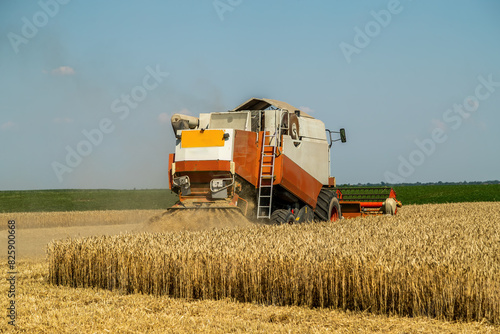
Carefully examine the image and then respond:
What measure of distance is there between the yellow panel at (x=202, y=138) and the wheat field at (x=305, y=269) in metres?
A: 2.52

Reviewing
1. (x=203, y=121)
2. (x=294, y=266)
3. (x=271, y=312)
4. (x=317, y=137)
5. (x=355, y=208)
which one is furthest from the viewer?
(x=355, y=208)

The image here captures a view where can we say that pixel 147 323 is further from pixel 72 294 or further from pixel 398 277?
pixel 398 277

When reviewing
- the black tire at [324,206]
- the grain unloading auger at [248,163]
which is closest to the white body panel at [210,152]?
the grain unloading auger at [248,163]

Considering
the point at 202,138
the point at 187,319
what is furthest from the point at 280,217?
the point at 187,319

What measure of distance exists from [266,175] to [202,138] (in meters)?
1.54

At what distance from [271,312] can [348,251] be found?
1264mm

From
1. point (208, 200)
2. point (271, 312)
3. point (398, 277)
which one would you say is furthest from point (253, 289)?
point (208, 200)

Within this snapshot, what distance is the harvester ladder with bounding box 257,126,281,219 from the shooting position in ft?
35.8

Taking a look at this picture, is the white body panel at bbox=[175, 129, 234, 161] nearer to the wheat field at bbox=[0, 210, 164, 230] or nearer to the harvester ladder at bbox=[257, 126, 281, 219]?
the harvester ladder at bbox=[257, 126, 281, 219]

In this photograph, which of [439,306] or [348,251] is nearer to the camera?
[439,306]

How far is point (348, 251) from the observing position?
6551 mm

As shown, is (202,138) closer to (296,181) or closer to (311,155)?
(296,181)

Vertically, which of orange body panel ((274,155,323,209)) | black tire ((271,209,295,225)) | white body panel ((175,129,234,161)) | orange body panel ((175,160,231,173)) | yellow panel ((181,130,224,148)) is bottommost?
black tire ((271,209,295,225))

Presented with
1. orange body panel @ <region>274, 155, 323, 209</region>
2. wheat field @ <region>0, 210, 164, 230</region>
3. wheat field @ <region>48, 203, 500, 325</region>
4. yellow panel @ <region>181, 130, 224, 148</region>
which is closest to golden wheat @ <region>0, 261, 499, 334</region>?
wheat field @ <region>48, 203, 500, 325</region>
